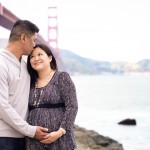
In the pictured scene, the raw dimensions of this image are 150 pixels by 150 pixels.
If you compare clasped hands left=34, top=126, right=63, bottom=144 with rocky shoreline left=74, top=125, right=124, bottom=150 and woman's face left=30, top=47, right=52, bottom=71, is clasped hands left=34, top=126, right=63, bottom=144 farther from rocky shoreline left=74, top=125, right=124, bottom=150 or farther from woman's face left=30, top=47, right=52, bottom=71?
rocky shoreline left=74, top=125, right=124, bottom=150

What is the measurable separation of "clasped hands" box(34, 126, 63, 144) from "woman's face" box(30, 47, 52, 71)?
29 centimetres

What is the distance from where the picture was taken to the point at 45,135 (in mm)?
1785

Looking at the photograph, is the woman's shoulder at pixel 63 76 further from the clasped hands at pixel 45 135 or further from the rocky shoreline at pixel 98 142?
the rocky shoreline at pixel 98 142

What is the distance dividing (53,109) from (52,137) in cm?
13

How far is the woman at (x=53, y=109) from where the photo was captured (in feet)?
5.93

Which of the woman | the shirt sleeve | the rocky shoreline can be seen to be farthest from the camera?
the rocky shoreline

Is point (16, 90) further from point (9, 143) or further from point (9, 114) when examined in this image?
point (9, 143)

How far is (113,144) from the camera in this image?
784 cm

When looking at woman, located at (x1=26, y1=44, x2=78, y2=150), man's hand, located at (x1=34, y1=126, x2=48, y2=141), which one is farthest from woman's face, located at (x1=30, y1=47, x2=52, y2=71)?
man's hand, located at (x1=34, y1=126, x2=48, y2=141)

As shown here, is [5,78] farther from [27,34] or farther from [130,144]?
[130,144]

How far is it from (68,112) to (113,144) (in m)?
6.20

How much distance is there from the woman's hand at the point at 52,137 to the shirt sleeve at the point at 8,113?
0.27 feet

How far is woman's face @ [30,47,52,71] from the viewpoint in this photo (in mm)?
1860

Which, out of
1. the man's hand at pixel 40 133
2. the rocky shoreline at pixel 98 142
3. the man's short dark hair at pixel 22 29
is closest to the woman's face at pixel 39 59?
the man's short dark hair at pixel 22 29
